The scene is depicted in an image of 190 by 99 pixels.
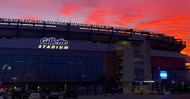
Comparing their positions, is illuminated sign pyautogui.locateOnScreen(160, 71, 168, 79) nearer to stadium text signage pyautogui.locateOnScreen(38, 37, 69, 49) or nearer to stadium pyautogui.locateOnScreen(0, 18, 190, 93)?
stadium pyautogui.locateOnScreen(0, 18, 190, 93)

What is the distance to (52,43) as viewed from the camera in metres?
99.2

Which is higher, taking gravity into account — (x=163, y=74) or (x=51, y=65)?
(x=51, y=65)

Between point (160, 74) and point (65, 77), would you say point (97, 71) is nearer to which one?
point (65, 77)

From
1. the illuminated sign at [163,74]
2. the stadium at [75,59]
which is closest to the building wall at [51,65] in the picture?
the stadium at [75,59]

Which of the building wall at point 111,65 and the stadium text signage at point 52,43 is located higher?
the stadium text signage at point 52,43

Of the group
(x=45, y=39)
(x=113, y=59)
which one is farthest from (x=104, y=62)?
(x=45, y=39)

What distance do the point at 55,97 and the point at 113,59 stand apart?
6738 cm

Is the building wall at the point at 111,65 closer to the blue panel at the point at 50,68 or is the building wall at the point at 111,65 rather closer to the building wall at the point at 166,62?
the blue panel at the point at 50,68

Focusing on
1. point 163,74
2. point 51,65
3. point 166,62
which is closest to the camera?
point 51,65

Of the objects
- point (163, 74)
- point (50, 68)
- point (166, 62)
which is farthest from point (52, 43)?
point (166, 62)

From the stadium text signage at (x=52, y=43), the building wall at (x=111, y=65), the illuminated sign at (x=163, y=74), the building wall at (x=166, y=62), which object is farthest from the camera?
the illuminated sign at (x=163, y=74)

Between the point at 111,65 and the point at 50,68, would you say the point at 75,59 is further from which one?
the point at 111,65

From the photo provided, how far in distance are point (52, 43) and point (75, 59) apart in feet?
49.3

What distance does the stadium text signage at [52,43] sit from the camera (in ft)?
321
